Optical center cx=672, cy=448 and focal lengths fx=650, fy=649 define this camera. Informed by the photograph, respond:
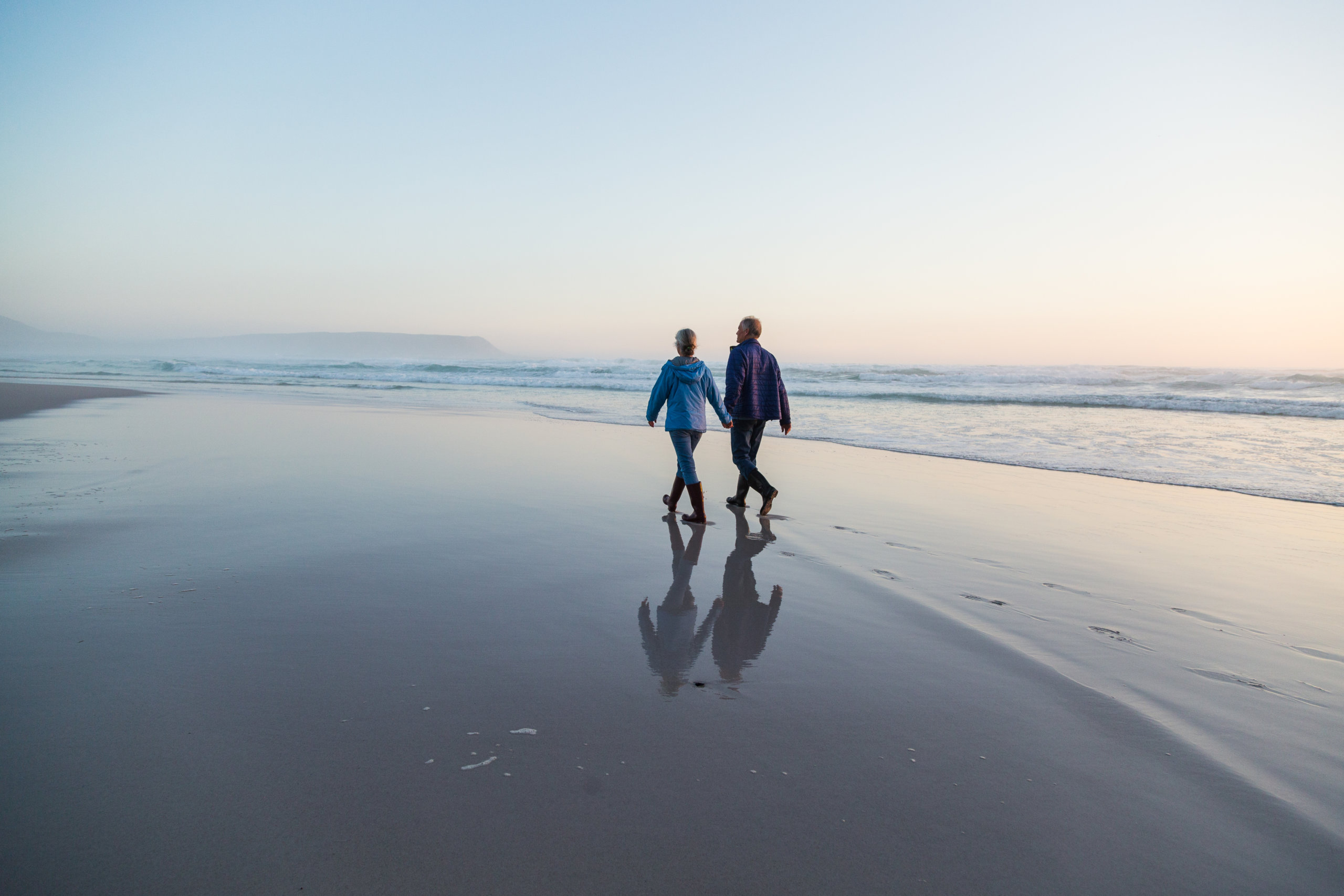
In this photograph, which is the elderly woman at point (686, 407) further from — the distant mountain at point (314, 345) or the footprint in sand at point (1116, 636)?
the distant mountain at point (314, 345)

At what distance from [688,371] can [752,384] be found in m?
0.78

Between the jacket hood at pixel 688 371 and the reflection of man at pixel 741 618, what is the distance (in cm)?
190

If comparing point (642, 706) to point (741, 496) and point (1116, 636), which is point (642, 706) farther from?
point (741, 496)

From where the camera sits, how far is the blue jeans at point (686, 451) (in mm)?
5992

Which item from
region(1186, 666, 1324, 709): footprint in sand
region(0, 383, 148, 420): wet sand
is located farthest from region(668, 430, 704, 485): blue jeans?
region(0, 383, 148, 420): wet sand

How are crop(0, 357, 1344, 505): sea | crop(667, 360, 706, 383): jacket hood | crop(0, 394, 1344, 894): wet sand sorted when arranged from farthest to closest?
crop(0, 357, 1344, 505): sea
crop(667, 360, 706, 383): jacket hood
crop(0, 394, 1344, 894): wet sand

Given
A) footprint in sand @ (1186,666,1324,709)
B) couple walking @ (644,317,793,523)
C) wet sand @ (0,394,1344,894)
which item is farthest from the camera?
couple walking @ (644,317,793,523)

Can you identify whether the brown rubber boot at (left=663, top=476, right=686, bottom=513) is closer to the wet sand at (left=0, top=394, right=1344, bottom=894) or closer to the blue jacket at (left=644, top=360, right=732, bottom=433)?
the blue jacket at (left=644, top=360, right=732, bottom=433)

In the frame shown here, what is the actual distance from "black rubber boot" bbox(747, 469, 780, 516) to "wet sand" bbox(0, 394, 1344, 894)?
74 cm

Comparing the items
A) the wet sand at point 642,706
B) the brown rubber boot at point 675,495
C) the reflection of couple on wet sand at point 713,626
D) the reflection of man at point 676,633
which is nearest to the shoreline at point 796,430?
the wet sand at point 642,706

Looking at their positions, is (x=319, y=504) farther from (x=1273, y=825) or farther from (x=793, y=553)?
(x=1273, y=825)

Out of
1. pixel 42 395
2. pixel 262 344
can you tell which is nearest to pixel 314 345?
pixel 262 344

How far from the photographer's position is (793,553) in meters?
4.88

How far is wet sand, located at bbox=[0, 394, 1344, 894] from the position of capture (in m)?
1.68
